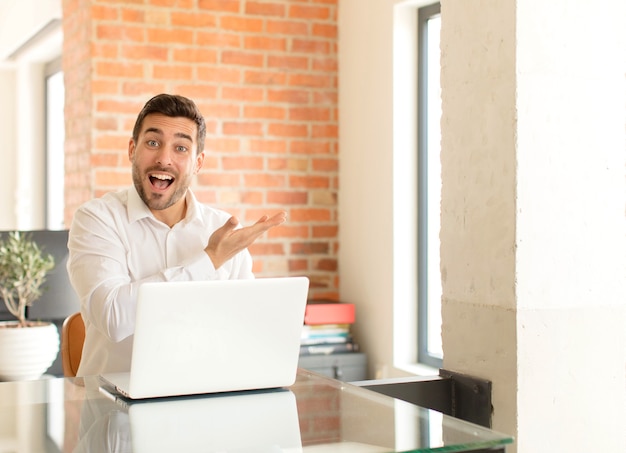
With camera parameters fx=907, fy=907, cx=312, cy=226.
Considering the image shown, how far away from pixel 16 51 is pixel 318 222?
441 centimetres

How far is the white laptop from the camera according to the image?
1750mm

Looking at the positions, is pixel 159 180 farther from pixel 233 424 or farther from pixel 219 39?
pixel 219 39

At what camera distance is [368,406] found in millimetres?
1733

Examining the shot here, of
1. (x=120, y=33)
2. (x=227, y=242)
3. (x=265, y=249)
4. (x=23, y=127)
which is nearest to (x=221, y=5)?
(x=120, y=33)

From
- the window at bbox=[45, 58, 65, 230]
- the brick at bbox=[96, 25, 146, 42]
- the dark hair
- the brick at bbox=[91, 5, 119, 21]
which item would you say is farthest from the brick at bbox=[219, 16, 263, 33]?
the window at bbox=[45, 58, 65, 230]

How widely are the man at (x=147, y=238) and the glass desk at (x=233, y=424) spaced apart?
477mm

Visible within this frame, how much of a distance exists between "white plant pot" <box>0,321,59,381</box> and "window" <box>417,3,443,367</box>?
1665 millimetres

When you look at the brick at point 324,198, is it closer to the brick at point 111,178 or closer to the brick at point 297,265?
the brick at point 297,265

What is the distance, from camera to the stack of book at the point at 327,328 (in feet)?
13.7

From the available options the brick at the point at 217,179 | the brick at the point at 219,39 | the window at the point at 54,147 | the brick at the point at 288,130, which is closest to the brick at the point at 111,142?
the brick at the point at 217,179

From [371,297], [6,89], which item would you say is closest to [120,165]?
[371,297]

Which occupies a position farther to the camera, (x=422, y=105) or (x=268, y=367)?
(x=422, y=105)

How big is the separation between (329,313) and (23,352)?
1.39 m

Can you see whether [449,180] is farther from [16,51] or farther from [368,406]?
[16,51]
